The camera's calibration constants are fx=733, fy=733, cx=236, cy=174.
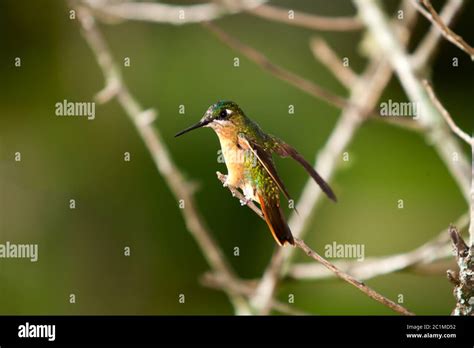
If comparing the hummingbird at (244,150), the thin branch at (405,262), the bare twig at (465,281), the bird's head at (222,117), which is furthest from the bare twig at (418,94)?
the bare twig at (465,281)

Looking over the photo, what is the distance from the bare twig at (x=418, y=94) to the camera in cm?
300

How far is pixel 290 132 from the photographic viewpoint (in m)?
4.59

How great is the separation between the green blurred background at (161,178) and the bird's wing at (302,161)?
1604mm

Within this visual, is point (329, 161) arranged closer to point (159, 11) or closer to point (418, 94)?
point (418, 94)

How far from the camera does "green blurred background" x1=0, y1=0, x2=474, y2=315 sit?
461 cm

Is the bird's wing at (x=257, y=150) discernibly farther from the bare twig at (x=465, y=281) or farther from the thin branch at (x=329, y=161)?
the bare twig at (x=465, y=281)

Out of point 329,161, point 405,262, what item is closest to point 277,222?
point 405,262

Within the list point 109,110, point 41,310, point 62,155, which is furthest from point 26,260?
point 109,110

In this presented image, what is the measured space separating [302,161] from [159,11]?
4.70 feet
